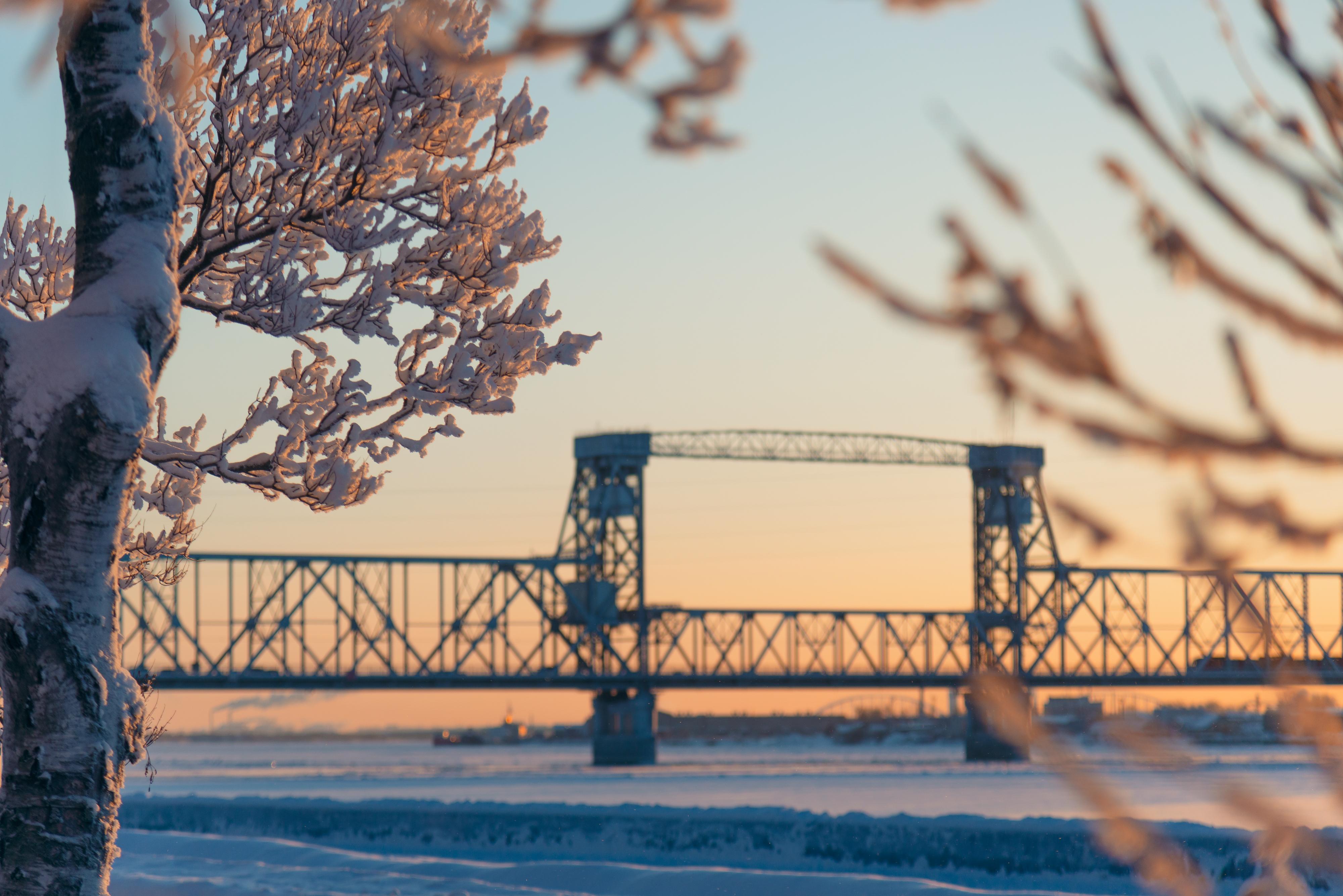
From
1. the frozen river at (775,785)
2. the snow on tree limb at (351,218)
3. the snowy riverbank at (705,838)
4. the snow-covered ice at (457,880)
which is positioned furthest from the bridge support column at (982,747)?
the snow on tree limb at (351,218)

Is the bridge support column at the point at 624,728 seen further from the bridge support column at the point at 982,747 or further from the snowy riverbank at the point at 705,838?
the snowy riverbank at the point at 705,838

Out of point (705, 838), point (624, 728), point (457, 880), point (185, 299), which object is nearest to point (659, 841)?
point (705, 838)

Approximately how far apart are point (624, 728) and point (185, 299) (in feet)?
246

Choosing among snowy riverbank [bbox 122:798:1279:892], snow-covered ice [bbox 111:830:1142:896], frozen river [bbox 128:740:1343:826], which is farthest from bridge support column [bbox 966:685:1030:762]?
snow-covered ice [bbox 111:830:1142:896]

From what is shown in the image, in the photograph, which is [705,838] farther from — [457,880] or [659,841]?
[457,880]

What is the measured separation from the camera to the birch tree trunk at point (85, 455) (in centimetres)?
827

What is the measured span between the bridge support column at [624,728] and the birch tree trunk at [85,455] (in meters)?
75.7

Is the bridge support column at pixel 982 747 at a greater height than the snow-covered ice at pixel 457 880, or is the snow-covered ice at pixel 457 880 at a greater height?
the snow-covered ice at pixel 457 880

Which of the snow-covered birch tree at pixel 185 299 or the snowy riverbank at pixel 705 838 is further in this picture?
the snowy riverbank at pixel 705 838

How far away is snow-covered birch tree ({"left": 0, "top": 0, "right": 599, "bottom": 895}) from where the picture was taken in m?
8.36

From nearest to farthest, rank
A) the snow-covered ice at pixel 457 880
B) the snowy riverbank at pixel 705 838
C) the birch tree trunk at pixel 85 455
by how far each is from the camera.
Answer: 1. the birch tree trunk at pixel 85 455
2. the snow-covered ice at pixel 457 880
3. the snowy riverbank at pixel 705 838

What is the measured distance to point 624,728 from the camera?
84.0 metres

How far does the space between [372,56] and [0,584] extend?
15.3 ft

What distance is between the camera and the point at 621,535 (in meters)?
87.7
